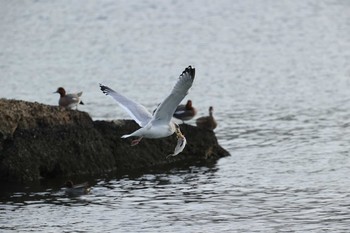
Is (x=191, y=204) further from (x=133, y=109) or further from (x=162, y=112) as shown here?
(x=162, y=112)

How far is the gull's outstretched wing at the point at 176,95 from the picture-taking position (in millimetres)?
15227

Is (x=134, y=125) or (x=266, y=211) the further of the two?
(x=134, y=125)

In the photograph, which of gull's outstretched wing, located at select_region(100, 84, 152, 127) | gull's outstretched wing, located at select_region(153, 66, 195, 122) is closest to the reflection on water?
gull's outstretched wing, located at select_region(100, 84, 152, 127)

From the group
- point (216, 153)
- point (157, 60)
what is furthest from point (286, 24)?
point (216, 153)

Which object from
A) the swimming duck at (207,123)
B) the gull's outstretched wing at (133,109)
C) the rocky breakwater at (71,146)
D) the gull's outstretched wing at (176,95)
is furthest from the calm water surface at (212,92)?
the gull's outstretched wing at (176,95)

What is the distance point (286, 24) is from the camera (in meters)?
52.8

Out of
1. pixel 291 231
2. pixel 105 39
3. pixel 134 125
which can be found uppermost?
pixel 105 39

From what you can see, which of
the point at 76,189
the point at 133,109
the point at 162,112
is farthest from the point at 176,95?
the point at 76,189

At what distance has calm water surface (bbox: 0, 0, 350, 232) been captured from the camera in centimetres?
1772

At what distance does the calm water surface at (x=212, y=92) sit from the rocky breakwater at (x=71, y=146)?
472 mm

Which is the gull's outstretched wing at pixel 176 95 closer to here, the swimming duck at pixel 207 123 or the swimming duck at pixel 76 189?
the swimming duck at pixel 76 189

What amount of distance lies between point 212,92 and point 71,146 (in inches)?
492

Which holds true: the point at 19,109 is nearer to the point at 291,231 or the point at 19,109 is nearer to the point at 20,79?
the point at 291,231

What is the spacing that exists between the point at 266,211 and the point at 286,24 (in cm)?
3584
